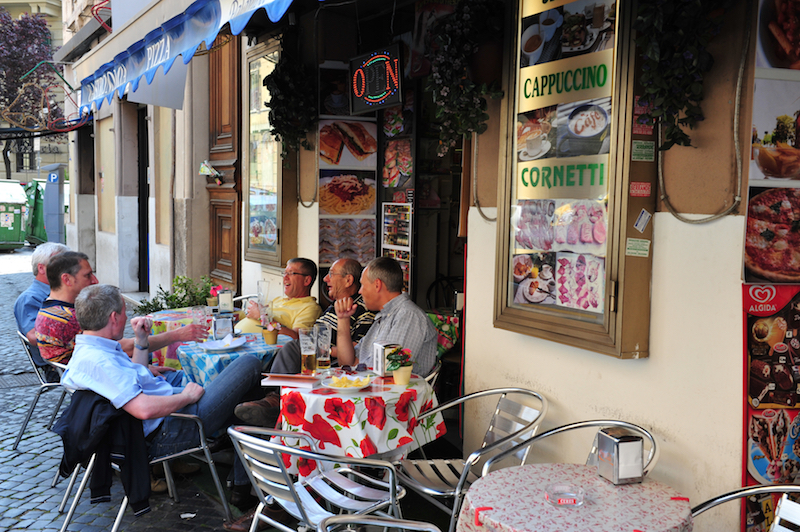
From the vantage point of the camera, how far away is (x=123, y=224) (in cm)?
1145

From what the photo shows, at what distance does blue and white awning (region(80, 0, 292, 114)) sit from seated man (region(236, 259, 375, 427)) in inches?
65.5

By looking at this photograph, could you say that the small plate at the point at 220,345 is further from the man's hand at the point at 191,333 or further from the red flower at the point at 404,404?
the red flower at the point at 404,404

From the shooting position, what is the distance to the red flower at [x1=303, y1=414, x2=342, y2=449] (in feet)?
10.5

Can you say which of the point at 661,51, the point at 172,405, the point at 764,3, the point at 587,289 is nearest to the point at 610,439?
the point at 587,289

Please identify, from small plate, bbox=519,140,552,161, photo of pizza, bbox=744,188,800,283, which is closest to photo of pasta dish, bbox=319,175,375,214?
small plate, bbox=519,140,552,161

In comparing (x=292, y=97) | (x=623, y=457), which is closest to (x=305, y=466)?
(x=623, y=457)

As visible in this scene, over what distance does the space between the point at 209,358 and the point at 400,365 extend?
4.69ft

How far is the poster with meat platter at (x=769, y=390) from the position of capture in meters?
2.75

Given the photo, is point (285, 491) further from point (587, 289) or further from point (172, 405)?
point (587, 289)

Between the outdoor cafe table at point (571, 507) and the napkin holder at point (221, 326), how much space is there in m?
2.64

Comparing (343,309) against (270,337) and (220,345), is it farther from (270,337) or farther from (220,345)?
(220,345)

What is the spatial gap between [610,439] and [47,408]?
16.9ft

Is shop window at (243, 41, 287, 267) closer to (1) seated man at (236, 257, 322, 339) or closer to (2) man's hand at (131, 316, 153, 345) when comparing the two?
(1) seated man at (236, 257, 322, 339)

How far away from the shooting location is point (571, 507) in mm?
2178
